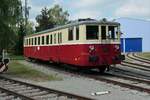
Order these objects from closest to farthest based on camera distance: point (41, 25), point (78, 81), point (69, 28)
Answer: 1. point (78, 81)
2. point (69, 28)
3. point (41, 25)

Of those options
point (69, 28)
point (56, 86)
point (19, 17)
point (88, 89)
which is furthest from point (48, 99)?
point (19, 17)

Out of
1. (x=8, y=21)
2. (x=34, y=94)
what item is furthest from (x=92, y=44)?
(x=34, y=94)

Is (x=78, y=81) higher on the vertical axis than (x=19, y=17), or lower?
lower

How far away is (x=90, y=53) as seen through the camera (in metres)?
22.3

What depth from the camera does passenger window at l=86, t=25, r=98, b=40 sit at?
886 inches

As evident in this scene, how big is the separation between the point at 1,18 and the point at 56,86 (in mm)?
8857

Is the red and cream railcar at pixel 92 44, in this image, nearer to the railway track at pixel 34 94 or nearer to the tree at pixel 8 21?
the tree at pixel 8 21

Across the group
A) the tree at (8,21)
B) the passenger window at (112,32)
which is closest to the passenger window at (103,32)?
the passenger window at (112,32)

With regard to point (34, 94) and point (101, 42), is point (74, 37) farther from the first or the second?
point (34, 94)

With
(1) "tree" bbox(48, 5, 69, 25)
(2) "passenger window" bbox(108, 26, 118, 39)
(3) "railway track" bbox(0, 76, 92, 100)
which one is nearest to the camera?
(3) "railway track" bbox(0, 76, 92, 100)

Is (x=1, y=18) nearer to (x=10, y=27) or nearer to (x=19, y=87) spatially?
→ (x=10, y=27)

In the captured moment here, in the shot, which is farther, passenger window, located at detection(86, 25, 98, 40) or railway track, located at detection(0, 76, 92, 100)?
passenger window, located at detection(86, 25, 98, 40)

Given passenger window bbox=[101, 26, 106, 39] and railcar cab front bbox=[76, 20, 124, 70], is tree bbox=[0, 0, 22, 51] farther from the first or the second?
passenger window bbox=[101, 26, 106, 39]

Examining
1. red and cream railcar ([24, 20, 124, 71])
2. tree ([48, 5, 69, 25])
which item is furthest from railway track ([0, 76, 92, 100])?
tree ([48, 5, 69, 25])
